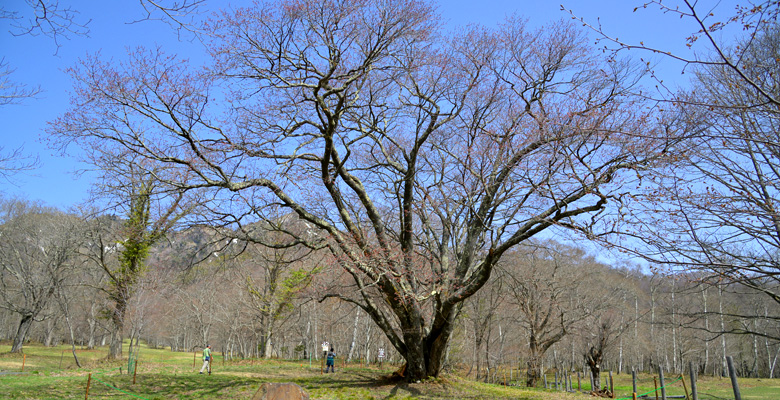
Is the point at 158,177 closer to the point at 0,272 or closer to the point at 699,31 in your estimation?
the point at 699,31

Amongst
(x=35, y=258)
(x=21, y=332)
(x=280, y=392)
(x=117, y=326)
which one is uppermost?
(x=35, y=258)

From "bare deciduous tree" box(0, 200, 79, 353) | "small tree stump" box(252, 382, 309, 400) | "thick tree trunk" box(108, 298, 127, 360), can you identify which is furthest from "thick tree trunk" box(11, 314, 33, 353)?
"small tree stump" box(252, 382, 309, 400)

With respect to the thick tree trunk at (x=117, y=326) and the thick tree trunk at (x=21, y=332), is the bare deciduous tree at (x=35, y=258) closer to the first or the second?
the thick tree trunk at (x=21, y=332)

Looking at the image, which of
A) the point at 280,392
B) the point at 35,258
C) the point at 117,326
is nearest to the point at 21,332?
the point at 35,258

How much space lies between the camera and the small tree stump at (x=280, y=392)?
644cm

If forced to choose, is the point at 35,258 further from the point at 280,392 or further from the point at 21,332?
the point at 280,392

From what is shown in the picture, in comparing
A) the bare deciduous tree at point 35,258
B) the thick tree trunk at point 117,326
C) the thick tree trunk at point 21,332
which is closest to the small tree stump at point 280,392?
the thick tree trunk at point 117,326

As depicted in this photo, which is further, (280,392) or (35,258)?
(35,258)

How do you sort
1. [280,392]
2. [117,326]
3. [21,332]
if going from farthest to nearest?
[21,332] → [117,326] → [280,392]

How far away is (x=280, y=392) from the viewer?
6.50 metres

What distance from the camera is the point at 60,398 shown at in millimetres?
9320

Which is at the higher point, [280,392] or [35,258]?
[35,258]

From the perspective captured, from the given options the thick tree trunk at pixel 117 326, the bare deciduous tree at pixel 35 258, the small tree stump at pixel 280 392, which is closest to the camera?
the small tree stump at pixel 280 392

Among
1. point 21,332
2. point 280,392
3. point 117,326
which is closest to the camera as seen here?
point 280,392
